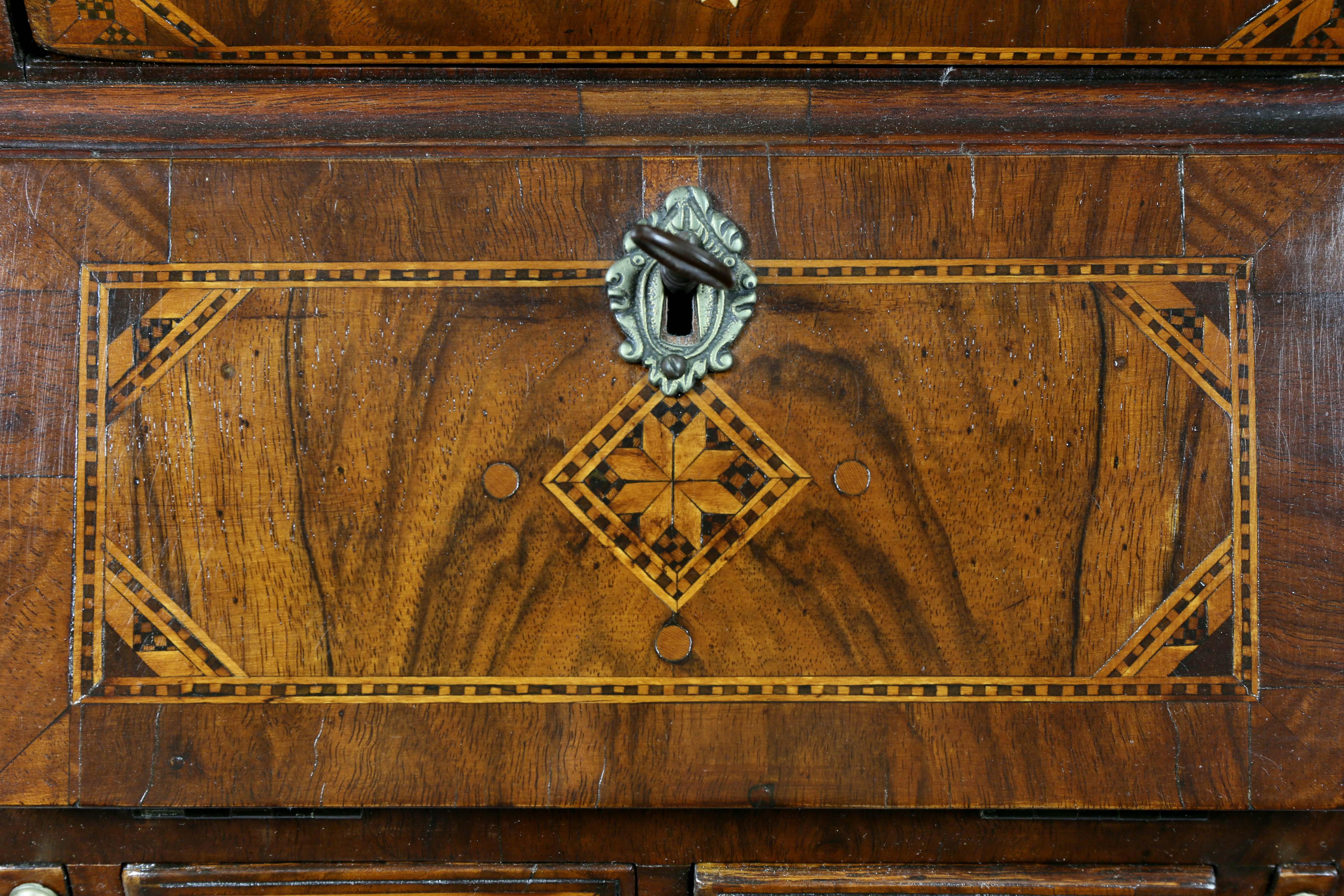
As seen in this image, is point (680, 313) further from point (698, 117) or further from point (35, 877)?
point (35, 877)

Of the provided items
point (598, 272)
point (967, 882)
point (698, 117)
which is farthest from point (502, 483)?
point (967, 882)

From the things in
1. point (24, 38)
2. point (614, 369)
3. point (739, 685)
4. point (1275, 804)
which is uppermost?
point (24, 38)

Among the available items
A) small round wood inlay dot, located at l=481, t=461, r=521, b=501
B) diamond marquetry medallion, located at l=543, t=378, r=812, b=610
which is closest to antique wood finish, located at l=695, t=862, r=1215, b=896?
diamond marquetry medallion, located at l=543, t=378, r=812, b=610

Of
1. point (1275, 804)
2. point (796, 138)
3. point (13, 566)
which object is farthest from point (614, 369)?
point (1275, 804)

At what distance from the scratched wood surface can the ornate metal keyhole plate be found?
16 millimetres

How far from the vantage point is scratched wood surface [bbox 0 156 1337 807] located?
0.64 metres

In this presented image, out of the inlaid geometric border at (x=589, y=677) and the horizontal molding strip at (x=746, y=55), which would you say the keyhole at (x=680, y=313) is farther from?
the horizontal molding strip at (x=746, y=55)

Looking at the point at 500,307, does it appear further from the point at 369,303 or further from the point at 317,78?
the point at 317,78

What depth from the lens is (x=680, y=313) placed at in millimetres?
651

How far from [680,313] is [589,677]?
11.3 inches

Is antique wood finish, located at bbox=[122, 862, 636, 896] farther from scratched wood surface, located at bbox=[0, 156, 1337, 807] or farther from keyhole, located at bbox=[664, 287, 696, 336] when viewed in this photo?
keyhole, located at bbox=[664, 287, 696, 336]

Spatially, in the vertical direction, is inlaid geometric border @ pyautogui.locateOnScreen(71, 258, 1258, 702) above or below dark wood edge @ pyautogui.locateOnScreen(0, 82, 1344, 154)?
below

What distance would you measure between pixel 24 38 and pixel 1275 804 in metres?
1.10

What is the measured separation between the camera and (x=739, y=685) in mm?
645
